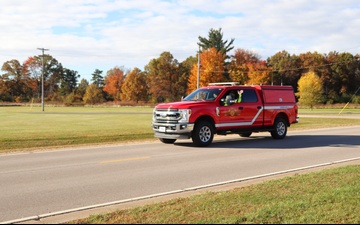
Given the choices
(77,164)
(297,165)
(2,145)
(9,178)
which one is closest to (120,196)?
(9,178)

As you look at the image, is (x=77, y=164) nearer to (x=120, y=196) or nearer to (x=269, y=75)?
(x=120, y=196)

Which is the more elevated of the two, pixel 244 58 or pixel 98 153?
pixel 244 58

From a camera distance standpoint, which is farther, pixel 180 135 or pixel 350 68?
pixel 350 68

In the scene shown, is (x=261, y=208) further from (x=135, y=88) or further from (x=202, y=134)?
(x=135, y=88)

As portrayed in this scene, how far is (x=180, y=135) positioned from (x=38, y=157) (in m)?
4.91

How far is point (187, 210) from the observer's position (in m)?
5.66

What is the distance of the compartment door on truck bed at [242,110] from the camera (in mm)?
15438

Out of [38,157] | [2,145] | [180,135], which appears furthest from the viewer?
[2,145]

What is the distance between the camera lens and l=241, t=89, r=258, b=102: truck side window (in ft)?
53.2

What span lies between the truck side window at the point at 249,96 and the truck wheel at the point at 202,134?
2.29 metres

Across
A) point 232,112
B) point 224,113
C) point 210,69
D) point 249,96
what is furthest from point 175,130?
point 210,69

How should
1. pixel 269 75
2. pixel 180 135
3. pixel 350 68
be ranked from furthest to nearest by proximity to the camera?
pixel 350 68 → pixel 269 75 → pixel 180 135

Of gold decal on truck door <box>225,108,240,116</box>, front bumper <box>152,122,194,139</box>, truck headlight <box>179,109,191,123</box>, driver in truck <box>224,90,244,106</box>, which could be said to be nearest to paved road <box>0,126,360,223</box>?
front bumper <box>152,122,194,139</box>

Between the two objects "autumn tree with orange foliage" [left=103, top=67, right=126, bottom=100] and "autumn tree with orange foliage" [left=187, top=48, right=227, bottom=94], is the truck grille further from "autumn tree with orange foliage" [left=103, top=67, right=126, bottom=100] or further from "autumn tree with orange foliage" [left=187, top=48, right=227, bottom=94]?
"autumn tree with orange foliage" [left=103, top=67, right=126, bottom=100]
